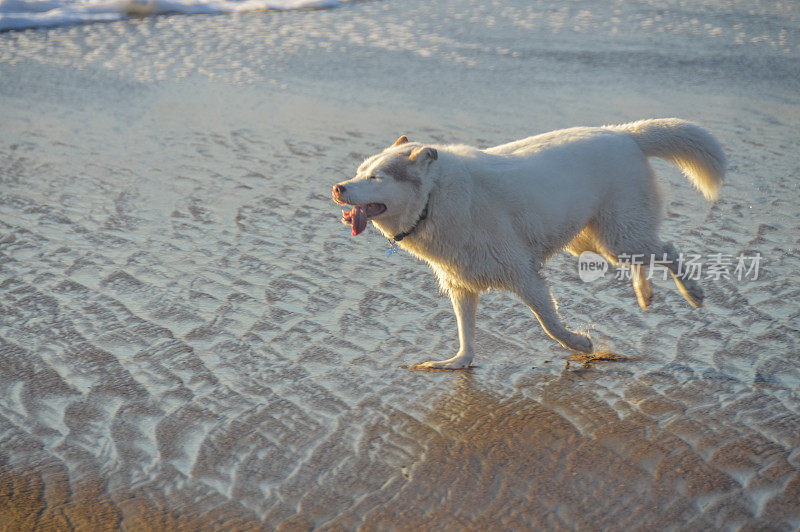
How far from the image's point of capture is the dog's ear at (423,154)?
4.67 metres

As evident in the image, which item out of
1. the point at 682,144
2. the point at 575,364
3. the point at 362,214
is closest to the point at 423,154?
the point at 362,214

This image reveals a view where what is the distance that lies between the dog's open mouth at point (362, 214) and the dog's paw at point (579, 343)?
1.32 m

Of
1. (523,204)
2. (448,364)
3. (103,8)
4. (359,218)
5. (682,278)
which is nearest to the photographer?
(359,218)

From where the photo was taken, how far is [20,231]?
7.20 meters

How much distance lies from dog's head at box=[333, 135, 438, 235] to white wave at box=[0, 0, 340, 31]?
13.2m

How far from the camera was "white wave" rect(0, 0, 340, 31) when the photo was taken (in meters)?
16.0

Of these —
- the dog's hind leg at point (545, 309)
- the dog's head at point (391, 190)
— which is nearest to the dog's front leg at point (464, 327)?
the dog's hind leg at point (545, 309)

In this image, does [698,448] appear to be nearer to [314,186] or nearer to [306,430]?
[306,430]

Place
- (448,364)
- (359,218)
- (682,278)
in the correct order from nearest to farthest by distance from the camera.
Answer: (359,218) < (448,364) < (682,278)

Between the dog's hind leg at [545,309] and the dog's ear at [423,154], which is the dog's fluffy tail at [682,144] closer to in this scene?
the dog's hind leg at [545,309]

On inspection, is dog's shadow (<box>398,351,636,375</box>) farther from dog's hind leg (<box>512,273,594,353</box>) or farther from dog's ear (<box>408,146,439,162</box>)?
dog's ear (<box>408,146,439,162</box>)

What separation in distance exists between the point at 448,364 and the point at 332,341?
80 cm

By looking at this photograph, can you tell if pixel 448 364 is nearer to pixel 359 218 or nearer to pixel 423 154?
pixel 359 218

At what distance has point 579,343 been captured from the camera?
5.02 meters
